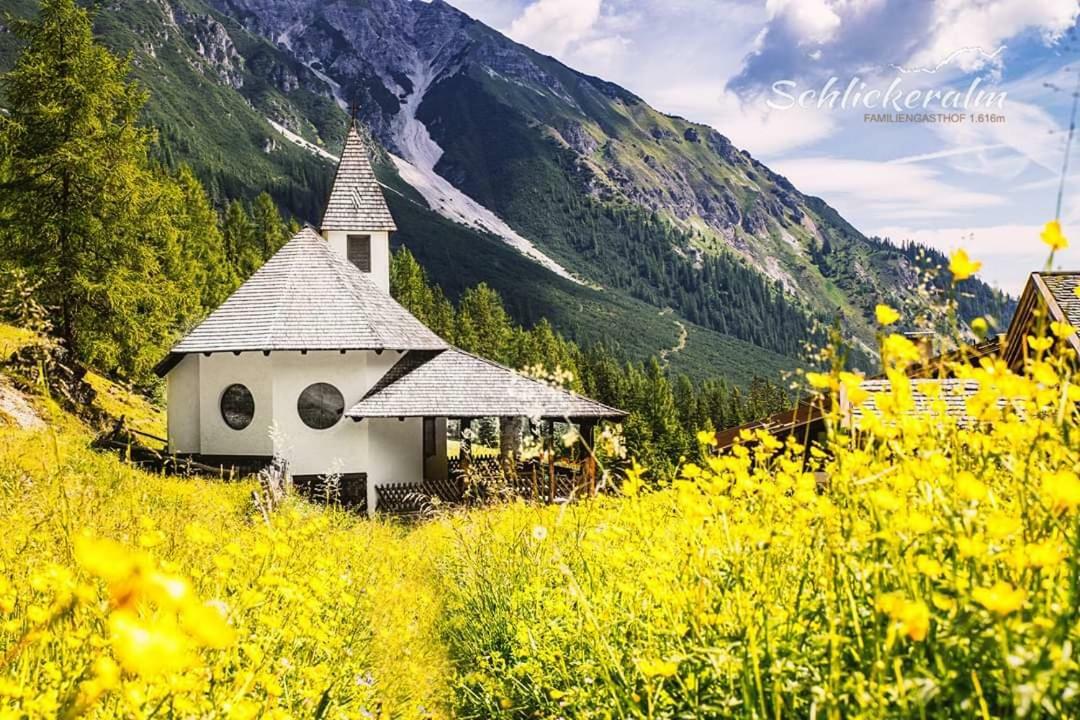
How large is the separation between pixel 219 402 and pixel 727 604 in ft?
67.3

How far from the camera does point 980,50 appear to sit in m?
4.68

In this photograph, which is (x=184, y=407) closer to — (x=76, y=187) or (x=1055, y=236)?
(x=76, y=187)

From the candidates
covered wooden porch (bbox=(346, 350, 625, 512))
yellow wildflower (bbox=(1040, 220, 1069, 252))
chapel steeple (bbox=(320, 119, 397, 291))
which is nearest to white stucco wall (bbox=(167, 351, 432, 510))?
covered wooden porch (bbox=(346, 350, 625, 512))

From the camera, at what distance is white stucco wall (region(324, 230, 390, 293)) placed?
26812 mm

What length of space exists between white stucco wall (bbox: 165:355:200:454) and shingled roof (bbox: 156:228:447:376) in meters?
0.34

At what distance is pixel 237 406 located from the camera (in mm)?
21500

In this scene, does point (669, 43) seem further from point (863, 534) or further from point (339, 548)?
point (863, 534)

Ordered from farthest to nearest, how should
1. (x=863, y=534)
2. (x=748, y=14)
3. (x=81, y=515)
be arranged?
1. (x=748, y=14)
2. (x=81, y=515)
3. (x=863, y=534)

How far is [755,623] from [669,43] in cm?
1995

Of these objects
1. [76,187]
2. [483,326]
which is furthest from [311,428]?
[483,326]

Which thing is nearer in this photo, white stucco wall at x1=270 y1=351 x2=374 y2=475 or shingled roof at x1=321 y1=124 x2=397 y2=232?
white stucco wall at x1=270 y1=351 x2=374 y2=475

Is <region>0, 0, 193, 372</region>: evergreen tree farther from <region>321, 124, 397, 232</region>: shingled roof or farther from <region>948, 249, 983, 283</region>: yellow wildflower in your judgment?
<region>948, 249, 983, 283</region>: yellow wildflower

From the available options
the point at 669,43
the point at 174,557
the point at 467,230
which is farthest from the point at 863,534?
the point at 467,230

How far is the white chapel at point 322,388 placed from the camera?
813 inches
